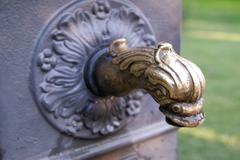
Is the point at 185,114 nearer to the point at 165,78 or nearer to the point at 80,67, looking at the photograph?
the point at 165,78

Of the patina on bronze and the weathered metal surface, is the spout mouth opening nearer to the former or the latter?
the patina on bronze

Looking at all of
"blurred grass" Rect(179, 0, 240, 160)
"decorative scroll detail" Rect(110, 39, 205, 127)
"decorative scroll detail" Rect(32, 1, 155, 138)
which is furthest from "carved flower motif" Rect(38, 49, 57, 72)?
"blurred grass" Rect(179, 0, 240, 160)

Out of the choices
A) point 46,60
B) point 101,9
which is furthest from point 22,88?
point 101,9

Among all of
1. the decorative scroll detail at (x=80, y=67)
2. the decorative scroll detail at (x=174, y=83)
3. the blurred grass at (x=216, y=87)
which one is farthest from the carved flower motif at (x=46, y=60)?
the blurred grass at (x=216, y=87)

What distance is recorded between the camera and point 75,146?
2.18 ft

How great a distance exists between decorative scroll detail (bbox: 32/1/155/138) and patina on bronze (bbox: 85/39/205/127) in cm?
4

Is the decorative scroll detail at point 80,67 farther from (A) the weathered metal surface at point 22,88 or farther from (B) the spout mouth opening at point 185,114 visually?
(B) the spout mouth opening at point 185,114

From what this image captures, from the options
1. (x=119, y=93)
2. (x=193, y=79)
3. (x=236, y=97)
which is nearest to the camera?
(x=193, y=79)

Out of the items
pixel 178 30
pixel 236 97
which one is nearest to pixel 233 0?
pixel 236 97

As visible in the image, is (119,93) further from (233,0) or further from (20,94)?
(233,0)

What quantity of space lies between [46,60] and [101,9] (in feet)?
0.36

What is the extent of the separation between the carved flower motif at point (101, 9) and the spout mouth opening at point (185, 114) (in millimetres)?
182

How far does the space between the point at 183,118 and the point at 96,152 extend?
0.19 m

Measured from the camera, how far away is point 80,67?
641 millimetres
